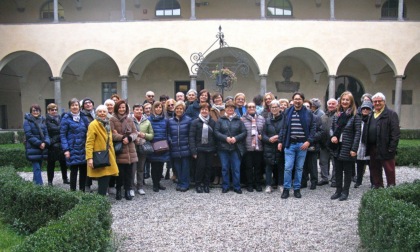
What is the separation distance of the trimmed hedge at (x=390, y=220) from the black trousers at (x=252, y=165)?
2.95 m

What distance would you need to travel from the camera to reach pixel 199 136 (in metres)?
7.34

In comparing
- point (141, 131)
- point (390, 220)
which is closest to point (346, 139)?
point (390, 220)

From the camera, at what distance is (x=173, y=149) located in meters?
7.48

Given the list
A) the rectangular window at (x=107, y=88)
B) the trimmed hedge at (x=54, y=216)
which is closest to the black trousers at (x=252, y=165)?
the trimmed hedge at (x=54, y=216)

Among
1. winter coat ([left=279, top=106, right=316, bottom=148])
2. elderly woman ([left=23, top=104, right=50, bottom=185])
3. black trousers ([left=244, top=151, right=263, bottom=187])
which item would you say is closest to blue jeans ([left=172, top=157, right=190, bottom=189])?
black trousers ([left=244, top=151, right=263, bottom=187])

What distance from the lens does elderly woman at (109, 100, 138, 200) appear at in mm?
6594

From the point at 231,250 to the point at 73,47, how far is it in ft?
48.7

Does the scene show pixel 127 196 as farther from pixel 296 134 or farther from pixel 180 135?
pixel 296 134

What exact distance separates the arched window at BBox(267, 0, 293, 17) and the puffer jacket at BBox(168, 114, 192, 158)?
13.7 metres

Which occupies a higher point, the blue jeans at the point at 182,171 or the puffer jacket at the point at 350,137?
the puffer jacket at the point at 350,137

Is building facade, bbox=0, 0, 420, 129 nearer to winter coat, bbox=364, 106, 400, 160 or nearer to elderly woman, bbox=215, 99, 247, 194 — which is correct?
elderly woman, bbox=215, 99, 247, 194

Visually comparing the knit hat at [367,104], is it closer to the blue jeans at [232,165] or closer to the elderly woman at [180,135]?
the blue jeans at [232,165]

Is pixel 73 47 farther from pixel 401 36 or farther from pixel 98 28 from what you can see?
pixel 401 36

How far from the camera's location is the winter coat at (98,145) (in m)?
5.91
